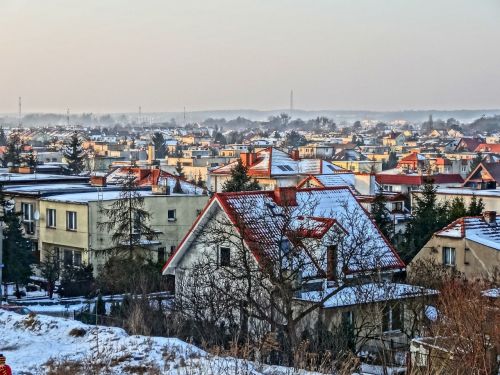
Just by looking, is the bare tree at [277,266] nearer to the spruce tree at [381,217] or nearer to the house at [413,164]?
the spruce tree at [381,217]

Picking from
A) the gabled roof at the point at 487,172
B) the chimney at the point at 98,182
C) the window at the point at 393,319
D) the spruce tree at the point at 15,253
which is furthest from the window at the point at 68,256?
the gabled roof at the point at 487,172

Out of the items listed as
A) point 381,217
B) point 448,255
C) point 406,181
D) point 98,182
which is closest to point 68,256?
point 98,182

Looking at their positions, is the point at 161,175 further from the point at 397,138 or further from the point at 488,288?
the point at 397,138

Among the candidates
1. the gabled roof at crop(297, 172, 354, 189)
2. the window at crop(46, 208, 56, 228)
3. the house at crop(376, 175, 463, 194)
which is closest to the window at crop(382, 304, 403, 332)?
the window at crop(46, 208, 56, 228)

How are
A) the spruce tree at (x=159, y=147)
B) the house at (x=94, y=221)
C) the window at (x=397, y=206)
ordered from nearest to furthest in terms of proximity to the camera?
the house at (x=94, y=221) → the window at (x=397, y=206) → the spruce tree at (x=159, y=147)

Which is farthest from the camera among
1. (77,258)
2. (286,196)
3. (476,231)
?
(77,258)

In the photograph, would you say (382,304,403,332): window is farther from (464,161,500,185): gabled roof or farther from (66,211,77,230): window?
(464,161,500,185): gabled roof

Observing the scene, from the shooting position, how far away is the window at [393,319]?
58.7ft

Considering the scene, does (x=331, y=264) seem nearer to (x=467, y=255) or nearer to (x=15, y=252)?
(x=467, y=255)

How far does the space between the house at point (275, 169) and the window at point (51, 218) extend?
715 inches

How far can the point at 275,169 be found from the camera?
49781mm

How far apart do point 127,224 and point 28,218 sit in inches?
268

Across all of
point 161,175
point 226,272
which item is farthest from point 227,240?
point 161,175

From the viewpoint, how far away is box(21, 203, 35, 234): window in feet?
106
